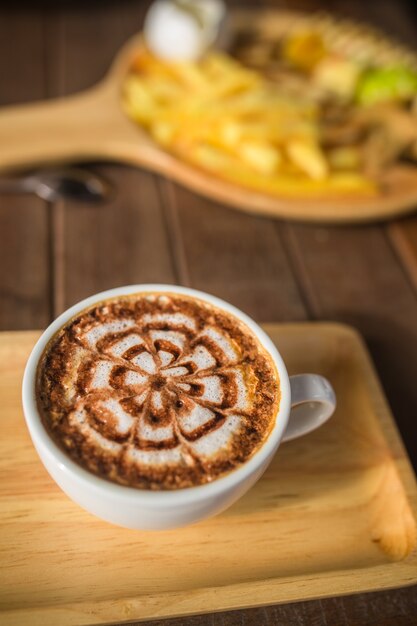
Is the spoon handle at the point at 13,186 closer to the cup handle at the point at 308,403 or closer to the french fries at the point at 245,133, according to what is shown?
the french fries at the point at 245,133

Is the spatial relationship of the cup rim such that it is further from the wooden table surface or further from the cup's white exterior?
the wooden table surface

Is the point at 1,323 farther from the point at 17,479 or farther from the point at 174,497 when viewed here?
the point at 174,497

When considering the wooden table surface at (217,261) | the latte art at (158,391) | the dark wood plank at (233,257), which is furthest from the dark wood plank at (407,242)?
the latte art at (158,391)

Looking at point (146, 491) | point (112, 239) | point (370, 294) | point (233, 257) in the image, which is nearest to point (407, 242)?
point (370, 294)

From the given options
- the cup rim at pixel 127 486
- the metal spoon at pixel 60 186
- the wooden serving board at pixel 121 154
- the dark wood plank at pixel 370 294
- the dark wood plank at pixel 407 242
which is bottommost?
the dark wood plank at pixel 370 294

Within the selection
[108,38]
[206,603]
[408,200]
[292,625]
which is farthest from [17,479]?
[108,38]

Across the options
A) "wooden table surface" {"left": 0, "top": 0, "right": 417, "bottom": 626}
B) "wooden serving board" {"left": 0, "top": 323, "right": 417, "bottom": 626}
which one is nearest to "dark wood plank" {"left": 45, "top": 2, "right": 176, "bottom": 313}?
"wooden table surface" {"left": 0, "top": 0, "right": 417, "bottom": 626}

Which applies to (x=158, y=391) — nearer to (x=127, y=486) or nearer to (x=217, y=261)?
(x=127, y=486)
